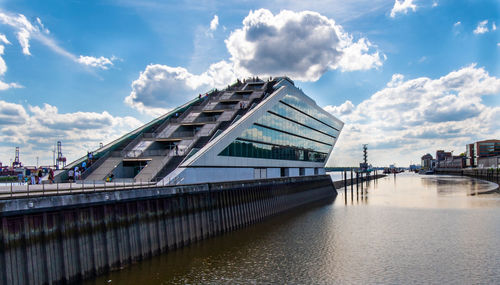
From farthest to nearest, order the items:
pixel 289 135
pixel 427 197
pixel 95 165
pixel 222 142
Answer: pixel 427 197 < pixel 289 135 < pixel 222 142 < pixel 95 165

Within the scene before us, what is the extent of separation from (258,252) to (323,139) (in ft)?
223

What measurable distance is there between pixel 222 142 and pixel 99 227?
25.5m

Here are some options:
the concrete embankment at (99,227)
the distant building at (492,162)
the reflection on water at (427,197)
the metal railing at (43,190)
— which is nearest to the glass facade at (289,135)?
the reflection on water at (427,197)

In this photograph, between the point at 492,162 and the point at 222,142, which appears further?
the point at 492,162

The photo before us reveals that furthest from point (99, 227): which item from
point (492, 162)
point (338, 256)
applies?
point (492, 162)

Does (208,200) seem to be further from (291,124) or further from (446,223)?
(291,124)

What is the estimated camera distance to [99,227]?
71.7ft

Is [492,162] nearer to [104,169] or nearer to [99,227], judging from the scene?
[104,169]

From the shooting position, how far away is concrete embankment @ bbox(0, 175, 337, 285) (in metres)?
17.4

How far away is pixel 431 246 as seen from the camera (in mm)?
30406

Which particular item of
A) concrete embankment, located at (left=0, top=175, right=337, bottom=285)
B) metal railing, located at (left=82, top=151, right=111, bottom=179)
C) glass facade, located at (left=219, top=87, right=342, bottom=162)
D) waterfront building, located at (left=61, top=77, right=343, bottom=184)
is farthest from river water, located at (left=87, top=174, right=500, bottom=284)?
metal railing, located at (left=82, top=151, right=111, bottom=179)

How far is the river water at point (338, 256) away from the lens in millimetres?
22516

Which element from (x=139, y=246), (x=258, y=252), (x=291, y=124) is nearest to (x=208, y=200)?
(x=258, y=252)

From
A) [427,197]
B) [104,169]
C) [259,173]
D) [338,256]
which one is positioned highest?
[104,169]
